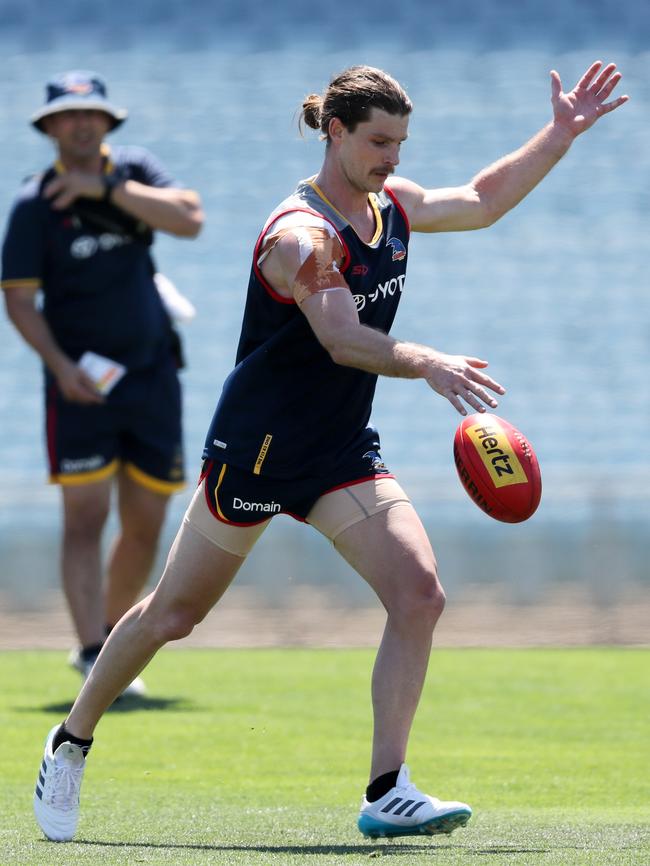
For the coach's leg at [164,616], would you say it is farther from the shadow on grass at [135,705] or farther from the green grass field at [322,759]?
the shadow on grass at [135,705]

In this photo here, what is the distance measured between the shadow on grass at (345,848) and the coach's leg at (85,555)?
10.4 ft

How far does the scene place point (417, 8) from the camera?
53.3 feet

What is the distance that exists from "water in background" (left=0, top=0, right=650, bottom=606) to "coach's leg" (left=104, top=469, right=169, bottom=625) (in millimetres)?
5895

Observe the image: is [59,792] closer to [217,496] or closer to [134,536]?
[217,496]

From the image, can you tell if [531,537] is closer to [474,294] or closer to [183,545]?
[474,294]

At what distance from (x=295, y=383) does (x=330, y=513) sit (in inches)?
15.1

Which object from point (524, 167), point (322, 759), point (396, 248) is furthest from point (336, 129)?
point (322, 759)

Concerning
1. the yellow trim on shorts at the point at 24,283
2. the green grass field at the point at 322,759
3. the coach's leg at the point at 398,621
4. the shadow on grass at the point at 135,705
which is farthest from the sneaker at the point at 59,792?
the yellow trim on shorts at the point at 24,283

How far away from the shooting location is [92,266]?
7461mm

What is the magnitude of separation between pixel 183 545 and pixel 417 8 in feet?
42.3

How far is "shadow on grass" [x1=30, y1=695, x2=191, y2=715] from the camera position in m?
6.98

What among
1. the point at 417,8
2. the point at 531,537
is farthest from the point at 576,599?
the point at 417,8

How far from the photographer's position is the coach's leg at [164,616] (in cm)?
434

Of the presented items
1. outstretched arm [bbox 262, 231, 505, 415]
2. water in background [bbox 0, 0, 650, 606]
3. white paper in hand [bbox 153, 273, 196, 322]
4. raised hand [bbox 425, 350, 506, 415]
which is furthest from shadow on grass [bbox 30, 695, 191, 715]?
water in background [bbox 0, 0, 650, 606]
